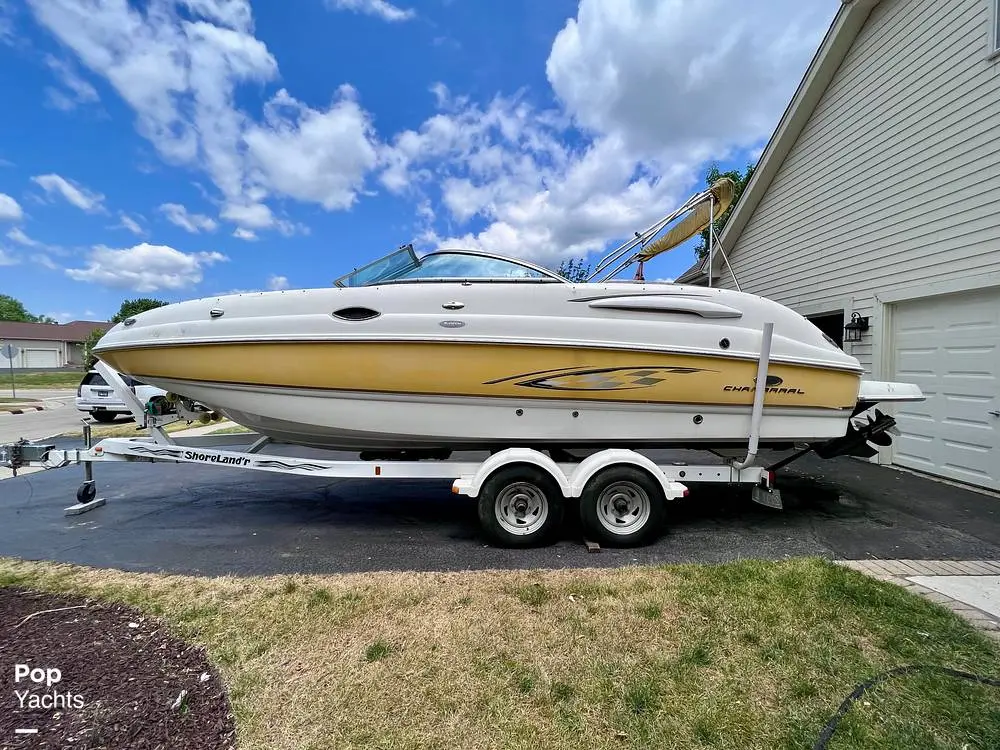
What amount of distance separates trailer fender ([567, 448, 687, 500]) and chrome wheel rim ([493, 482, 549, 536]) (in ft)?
0.96

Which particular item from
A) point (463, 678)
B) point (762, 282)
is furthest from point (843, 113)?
point (463, 678)

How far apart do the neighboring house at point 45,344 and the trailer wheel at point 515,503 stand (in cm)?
5860

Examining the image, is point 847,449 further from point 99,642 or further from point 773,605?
point 99,642

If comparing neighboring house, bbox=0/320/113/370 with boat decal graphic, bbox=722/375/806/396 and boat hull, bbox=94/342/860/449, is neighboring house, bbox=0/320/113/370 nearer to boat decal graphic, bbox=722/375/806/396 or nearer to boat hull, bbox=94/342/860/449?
boat hull, bbox=94/342/860/449

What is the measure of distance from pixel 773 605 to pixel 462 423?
2586mm

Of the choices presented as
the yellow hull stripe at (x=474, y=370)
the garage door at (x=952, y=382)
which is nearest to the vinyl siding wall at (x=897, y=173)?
the garage door at (x=952, y=382)

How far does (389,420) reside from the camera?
4.21 m

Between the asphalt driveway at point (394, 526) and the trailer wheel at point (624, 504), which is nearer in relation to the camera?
the asphalt driveway at point (394, 526)

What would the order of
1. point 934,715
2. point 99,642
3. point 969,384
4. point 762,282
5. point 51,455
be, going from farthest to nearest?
point 762,282, point 969,384, point 51,455, point 99,642, point 934,715

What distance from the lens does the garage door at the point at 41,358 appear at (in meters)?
47.8

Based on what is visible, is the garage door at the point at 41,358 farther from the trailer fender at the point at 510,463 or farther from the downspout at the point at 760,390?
the downspout at the point at 760,390

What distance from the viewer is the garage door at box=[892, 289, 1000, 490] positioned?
561cm

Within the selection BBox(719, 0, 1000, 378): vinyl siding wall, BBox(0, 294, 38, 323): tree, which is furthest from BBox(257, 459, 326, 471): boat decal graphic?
BBox(0, 294, 38, 323): tree

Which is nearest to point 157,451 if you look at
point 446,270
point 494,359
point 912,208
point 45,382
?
point 446,270
